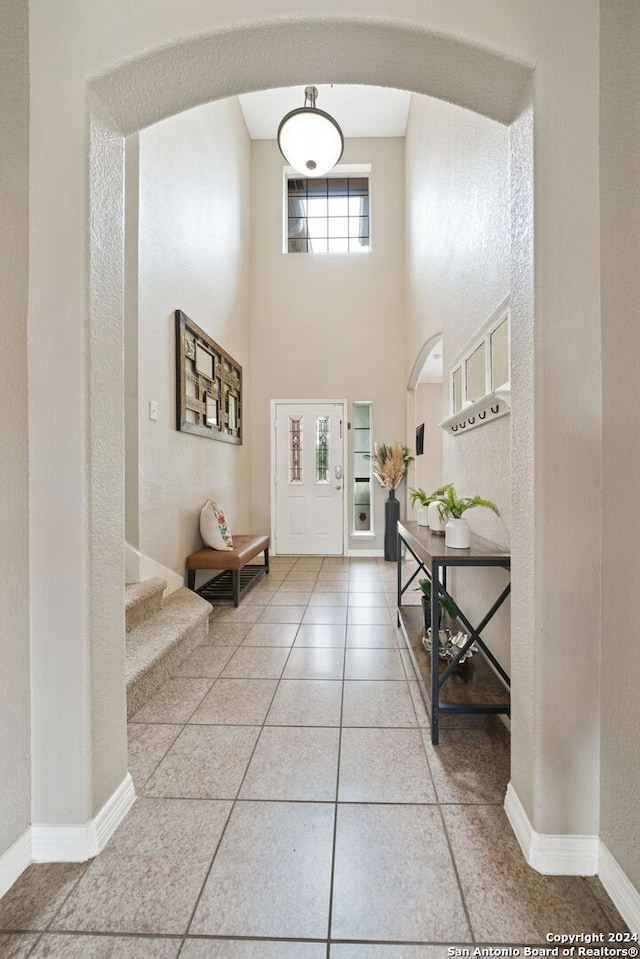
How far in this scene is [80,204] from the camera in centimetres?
124

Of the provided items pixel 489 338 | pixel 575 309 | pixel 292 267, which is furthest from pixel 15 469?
pixel 292 267

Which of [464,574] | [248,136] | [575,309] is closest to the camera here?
[575,309]

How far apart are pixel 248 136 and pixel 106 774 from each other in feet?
23.1

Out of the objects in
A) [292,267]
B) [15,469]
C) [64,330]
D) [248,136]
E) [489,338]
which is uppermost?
[248,136]

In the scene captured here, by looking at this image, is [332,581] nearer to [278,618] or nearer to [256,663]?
[278,618]

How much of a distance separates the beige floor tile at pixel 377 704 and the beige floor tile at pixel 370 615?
91cm

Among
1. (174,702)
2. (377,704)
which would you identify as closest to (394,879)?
(377,704)

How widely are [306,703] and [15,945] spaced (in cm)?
122

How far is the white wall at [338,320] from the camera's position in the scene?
5.85 m

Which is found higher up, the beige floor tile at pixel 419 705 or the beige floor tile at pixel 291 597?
the beige floor tile at pixel 291 597

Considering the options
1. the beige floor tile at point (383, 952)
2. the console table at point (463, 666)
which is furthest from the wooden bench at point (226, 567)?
the beige floor tile at point (383, 952)

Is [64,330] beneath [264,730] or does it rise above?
above

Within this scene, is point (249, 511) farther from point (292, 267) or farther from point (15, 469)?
point (15, 469)

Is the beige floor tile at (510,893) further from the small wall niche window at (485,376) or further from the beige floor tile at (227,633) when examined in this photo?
the beige floor tile at (227,633)
